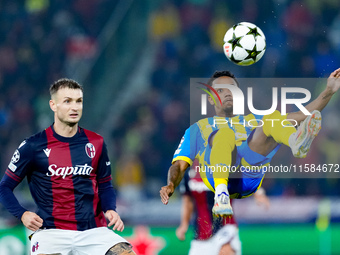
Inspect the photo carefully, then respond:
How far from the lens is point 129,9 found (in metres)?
13.9

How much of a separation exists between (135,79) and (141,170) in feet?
7.82

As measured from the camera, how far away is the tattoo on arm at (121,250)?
5562mm

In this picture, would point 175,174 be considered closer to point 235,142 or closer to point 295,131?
point 235,142

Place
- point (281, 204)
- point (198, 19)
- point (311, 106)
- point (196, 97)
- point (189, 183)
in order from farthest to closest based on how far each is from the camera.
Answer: point (198, 19) → point (196, 97) → point (281, 204) → point (189, 183) → point (311, 106)

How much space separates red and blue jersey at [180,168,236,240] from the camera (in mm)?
7781

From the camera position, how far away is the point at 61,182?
5.80m

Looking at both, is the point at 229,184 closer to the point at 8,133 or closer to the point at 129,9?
the point at 8,133

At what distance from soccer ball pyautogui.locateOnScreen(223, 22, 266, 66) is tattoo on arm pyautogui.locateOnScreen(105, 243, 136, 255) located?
95.7 inches

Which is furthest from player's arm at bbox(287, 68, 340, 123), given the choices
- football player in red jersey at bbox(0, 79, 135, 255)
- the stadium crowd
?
the stadium crowd

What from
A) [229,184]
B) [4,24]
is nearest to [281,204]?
[229,184]

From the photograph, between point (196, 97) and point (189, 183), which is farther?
point (196, 97)

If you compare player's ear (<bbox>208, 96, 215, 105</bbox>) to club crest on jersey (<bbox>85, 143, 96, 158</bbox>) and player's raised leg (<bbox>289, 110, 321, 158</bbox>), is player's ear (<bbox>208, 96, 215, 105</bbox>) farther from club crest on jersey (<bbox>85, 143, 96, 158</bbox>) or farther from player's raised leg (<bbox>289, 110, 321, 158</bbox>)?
club crest on jersey (<bbox>85, 143, 96, 158</bbox>)

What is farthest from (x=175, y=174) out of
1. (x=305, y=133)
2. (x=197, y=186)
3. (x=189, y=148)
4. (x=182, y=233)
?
(x=182, y=233)

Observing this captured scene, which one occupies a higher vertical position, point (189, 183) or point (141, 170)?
point (141, 170)
